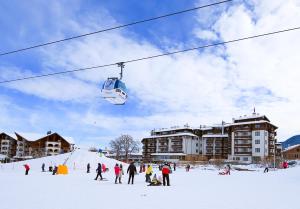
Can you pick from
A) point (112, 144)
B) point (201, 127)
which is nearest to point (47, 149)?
point (112, 144)

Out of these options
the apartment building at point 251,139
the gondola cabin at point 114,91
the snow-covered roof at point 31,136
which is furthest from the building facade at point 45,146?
the gondola cabin at point 114,91

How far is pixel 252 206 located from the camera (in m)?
11.6

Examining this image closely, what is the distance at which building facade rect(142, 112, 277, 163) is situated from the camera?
293 feet

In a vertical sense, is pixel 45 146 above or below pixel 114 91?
below

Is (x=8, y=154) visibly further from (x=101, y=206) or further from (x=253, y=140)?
(x=101, y=206)

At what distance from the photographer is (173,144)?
4392 inches

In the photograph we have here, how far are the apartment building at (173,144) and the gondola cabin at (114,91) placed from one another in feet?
288

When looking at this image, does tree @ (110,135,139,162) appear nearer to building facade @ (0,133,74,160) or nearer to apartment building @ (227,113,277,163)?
building facade @ (0,133,74,160)

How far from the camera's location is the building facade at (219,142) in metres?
89.4

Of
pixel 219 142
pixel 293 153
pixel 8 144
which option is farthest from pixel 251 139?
pixel 8 144

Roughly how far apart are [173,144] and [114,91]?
9789cm

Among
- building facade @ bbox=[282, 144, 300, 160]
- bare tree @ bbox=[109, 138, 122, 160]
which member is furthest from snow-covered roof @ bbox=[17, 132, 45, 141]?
building facade @ bbox=[282, 144, 300, 160]

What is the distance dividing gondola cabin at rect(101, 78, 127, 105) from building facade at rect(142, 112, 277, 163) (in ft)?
219

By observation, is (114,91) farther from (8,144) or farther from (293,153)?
(293,153)
